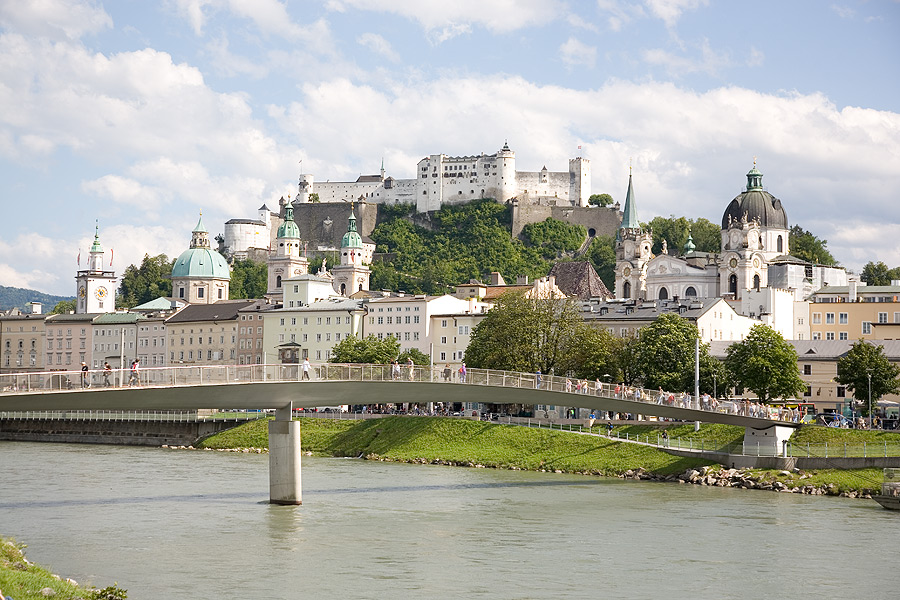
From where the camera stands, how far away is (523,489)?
46.5 m

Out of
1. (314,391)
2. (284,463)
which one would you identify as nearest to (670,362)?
(314,391)

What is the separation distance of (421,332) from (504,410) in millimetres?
24055

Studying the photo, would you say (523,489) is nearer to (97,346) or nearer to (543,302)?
(543,302)

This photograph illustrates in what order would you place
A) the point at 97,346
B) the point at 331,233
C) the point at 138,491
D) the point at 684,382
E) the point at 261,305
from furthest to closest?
the point at 331,233 < the point at 97,346 < the point at 261,305 < the point at 684,382 < the point at 138,491

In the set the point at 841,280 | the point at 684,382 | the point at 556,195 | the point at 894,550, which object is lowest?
the point at 894,550

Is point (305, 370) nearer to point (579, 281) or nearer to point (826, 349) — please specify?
point (826, 349)

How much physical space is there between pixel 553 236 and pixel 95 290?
51.4 meters

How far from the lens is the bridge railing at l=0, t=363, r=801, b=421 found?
33.2 metres

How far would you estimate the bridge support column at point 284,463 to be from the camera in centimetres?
3994

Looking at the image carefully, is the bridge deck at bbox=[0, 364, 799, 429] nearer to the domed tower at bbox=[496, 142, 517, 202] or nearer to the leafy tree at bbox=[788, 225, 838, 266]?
the leafy tree at bbox=[788, 225, 838, 266]

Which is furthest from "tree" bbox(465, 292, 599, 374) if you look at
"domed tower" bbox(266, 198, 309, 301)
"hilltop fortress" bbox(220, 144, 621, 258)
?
"hilltop fortress" bbox(220, 144, 621, 258)

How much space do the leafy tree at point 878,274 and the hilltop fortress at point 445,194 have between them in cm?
3599

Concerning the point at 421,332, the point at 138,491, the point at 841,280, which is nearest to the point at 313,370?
the point at 138,491

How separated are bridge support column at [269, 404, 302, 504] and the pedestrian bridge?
3 centimetres
